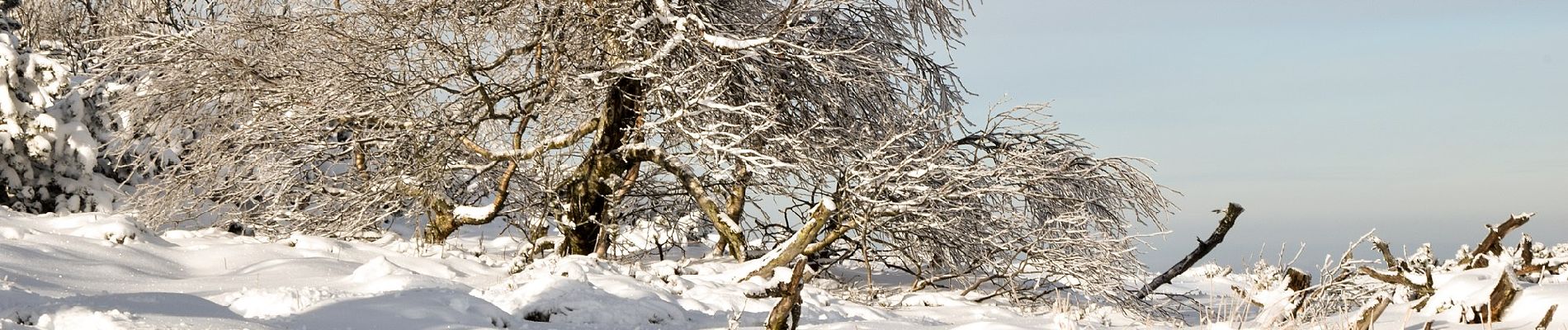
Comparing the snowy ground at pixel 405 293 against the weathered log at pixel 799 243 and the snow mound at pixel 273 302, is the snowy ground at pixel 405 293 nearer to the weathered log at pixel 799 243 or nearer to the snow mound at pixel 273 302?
the snow mound at pixel 273 302

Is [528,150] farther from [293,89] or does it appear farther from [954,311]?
[954,311]

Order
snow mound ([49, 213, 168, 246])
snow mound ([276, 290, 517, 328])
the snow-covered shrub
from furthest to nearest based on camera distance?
the snow-covered shrub → snow mound ([49, 213, 168, 246]) → snow mound ([276, 290, 517, 328])

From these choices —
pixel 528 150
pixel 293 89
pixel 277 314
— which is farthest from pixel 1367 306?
pixel 293 89

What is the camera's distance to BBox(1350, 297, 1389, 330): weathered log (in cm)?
532

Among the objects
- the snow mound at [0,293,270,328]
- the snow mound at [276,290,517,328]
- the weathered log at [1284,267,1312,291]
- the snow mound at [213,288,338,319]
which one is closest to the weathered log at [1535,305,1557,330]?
the weathered log at [1284,267,1312,291]

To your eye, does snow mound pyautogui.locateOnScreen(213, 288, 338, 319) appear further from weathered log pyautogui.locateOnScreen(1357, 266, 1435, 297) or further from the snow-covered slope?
weathered log pyautogui.locateOnScreen(1357, 266, 1435, 297)

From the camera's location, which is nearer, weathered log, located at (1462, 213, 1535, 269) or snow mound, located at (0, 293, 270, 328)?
snow mound, located at (0, 293, 270, 328)

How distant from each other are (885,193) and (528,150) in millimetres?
3478

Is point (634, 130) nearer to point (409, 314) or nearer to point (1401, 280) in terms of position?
point (409, 314)

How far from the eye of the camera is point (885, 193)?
31.3ft

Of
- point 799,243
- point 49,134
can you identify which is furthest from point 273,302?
point 49,134

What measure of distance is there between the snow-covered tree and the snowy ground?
1.87 ft

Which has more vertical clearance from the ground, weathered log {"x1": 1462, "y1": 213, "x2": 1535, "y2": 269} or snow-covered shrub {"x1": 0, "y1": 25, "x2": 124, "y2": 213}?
snow-covered shrub {"x1": 0, "y1": 25, "x2": 124, "y2": 213}

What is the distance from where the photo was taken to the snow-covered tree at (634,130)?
9.65m
